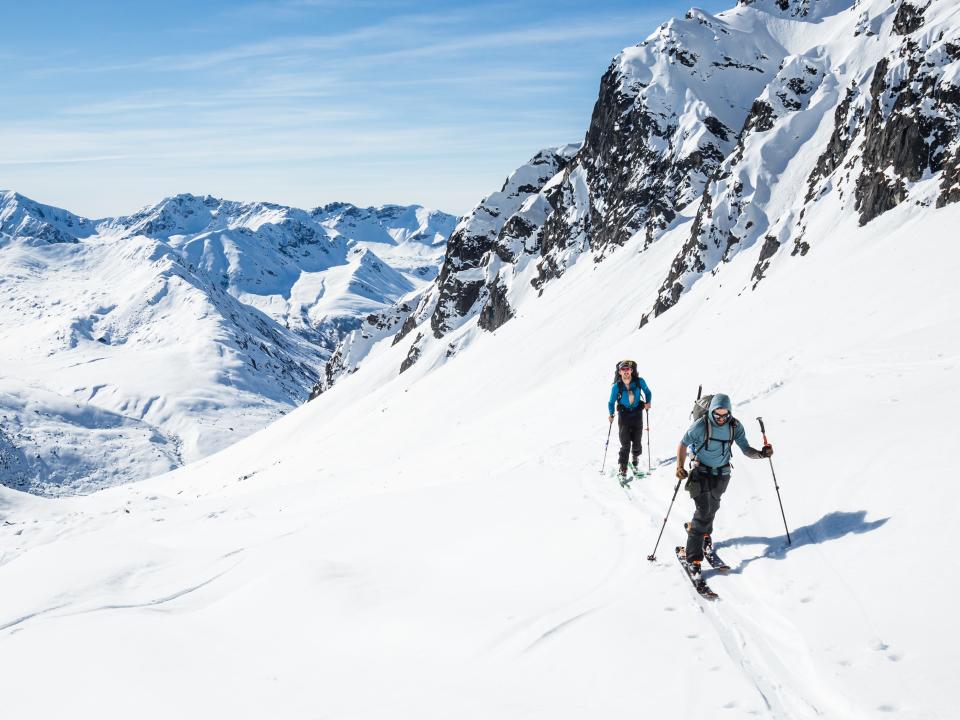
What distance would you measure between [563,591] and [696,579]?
1615 mm

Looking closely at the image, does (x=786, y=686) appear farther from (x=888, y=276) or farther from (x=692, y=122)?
(x=692, y=122)

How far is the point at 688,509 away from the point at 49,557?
39.6 feet

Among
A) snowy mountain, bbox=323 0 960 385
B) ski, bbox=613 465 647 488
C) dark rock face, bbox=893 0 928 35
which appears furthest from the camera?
dark rock face, bbox=893 0 928 35

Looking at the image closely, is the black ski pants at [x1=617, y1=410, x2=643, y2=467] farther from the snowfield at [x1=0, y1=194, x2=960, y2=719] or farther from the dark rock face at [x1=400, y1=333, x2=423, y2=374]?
the dark rock face at [x1=400, y1=333, x2=423, y2=374]

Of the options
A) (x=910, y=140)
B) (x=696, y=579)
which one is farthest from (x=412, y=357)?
(x=696, y=579)

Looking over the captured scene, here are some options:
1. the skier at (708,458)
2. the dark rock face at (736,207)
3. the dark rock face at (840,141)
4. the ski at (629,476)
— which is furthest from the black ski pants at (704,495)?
the dark rock face at (736,207)

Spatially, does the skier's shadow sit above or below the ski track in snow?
above

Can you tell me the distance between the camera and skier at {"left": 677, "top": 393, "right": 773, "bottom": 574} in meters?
8.48

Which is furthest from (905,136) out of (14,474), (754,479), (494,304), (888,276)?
(14,474)

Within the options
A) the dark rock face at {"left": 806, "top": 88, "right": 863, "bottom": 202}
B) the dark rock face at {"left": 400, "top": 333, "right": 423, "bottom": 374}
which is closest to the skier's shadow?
the dark rock face at {"left": 806, "top": 88, "right": 863, "bottom": 202}

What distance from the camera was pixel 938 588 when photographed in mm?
6480

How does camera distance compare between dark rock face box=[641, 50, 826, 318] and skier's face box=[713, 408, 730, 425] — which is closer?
skier's face box=[713, 408, 730, 425]

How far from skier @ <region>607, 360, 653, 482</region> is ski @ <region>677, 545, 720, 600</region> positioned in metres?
4.81

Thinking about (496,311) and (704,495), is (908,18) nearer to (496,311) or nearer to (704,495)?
(496,311)
